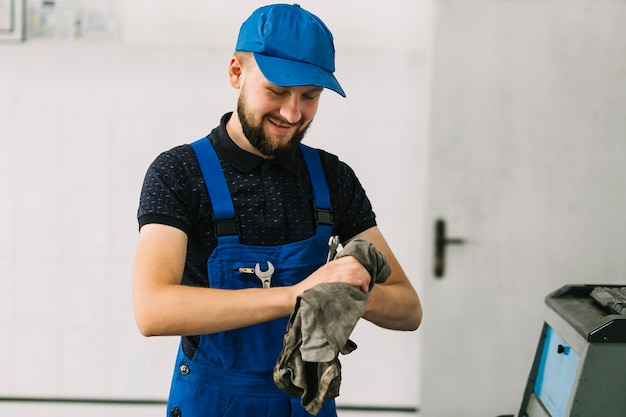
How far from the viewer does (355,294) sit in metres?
1.09

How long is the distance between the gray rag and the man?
159 mm

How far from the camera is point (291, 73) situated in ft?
3.99

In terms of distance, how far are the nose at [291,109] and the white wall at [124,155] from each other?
1400 millimetres

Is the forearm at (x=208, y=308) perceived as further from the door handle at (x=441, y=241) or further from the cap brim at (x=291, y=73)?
the door handle at (x=441, y=241)

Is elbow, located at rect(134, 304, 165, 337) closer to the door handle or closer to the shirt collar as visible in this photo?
the shirt collar

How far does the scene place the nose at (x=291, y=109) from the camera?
4.08 feet

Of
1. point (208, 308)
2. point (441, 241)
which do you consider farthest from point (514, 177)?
point (208, 308)

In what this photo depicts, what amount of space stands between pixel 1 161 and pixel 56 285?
47 cm

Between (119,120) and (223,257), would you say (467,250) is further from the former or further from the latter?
(223,257)

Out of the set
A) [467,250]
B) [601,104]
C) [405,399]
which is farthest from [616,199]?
[405,399]

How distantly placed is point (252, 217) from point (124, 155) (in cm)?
151

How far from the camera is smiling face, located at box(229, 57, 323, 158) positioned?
1.25 metres

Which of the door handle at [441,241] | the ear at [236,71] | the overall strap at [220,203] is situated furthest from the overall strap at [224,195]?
the door handle at [441,241]

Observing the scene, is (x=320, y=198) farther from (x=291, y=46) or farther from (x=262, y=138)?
(x=291, y=46)
